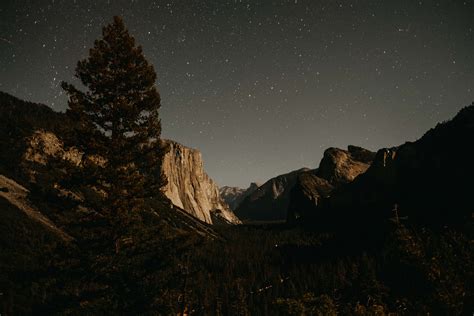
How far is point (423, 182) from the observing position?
482 feet

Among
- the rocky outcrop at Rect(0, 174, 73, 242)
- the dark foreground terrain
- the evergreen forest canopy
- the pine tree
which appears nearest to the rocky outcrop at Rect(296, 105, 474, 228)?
the dark foreground terrain

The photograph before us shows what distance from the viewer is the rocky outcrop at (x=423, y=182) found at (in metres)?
127

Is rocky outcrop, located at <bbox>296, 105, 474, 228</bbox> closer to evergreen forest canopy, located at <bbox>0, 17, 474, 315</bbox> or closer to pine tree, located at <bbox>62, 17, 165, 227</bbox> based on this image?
evergreen forest canopy, located at <bbox>0, 17, 474, 315</bbox>

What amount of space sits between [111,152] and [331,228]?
624 feet

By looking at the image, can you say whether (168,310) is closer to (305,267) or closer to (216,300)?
(216,300)

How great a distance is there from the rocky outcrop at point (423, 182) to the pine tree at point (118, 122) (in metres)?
120

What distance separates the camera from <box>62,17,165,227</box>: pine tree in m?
12.7

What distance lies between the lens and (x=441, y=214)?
12238cm

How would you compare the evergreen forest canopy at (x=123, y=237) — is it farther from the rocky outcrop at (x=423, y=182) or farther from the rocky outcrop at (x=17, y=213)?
the rocky outcrop at (x=423, y=182)

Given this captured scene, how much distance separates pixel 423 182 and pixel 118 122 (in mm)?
162598

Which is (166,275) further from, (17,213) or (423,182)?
(423,182)

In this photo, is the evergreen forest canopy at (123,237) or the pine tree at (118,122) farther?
the pine tree at (118,122)

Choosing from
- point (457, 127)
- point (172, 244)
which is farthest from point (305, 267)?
point (172, 244)

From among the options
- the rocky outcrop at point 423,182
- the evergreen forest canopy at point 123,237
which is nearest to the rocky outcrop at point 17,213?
the evergreen forest canopy at point 123,237
